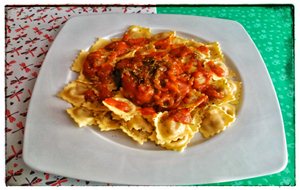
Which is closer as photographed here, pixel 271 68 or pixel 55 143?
pixel 55 143

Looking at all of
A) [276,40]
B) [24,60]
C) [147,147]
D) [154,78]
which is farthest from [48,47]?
[276,40]

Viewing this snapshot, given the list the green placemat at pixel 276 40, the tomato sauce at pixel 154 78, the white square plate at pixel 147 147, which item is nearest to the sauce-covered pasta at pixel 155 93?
the tomato sauce at pixel 154 78

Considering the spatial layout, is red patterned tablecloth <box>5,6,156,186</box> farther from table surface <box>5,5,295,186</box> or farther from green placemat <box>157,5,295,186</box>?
green placemat <box>157,5,295,186</box>

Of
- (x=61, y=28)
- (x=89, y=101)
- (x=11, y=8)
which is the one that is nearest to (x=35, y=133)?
(x=89, y=101)

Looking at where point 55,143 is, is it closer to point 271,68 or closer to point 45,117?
point 45,117

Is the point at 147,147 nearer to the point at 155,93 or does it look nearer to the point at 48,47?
the point at 155,93

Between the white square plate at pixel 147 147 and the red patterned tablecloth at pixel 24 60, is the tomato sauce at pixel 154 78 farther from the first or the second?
the red patterned tablecloth at pixel 24 60
